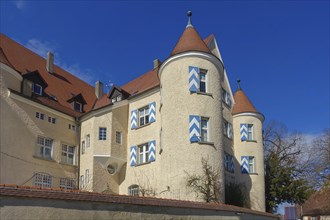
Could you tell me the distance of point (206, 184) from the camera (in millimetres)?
20250

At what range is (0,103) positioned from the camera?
22.9m

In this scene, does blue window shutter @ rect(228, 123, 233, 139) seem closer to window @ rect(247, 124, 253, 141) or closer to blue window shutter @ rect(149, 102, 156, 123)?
window @ rect(247, 124, 253, 141)

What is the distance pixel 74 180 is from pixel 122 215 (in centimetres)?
1900

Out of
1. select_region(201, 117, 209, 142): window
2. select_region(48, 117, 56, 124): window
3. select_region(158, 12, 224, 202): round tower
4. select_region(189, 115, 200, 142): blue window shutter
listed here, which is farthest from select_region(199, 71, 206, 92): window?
select_region(48, 117, 56, 124): window

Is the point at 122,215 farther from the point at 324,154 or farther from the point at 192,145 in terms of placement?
the point at 324,154

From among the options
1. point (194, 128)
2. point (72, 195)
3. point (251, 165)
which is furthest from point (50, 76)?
point (72, 195)

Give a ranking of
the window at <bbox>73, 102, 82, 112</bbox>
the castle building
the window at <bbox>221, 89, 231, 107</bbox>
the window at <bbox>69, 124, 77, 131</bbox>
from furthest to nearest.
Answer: the window at <bbox>73, 102, 82, 112</bbox> → the window at <bbox>69, 124, 77, 131</bbox> → the window at <bbox>221, 89, 231, 107</bbox> → the castle building

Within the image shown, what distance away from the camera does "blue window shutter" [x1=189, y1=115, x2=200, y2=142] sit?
21156mm

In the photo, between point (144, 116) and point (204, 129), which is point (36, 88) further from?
point (204, 129)

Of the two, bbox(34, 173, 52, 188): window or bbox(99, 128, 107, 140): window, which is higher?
bbox(99, 128, 107, 140): window

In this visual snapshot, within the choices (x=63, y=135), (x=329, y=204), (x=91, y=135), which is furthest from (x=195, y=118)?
(x=329, y=204)

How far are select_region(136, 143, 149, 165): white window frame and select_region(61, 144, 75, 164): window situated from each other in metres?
5.34

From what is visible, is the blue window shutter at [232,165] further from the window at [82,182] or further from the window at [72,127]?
the window at [72,127]

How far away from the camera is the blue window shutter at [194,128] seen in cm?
2116
